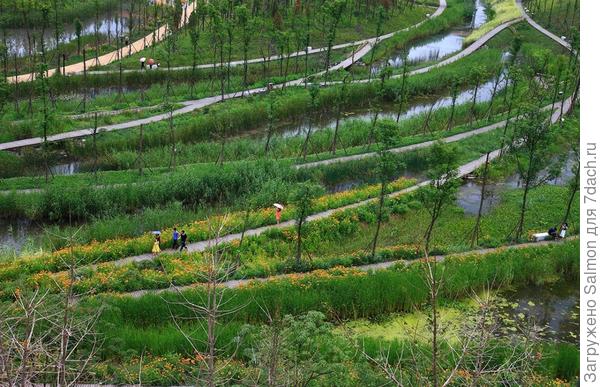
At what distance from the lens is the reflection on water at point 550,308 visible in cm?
2103

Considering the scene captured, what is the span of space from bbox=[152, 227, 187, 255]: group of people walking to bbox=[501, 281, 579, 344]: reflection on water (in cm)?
1185

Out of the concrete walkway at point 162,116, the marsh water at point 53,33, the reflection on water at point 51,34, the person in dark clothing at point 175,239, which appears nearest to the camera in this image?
the person in dark clothing at point 175,239

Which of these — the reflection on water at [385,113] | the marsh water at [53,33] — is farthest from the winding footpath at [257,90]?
the marsh water at [53,33]

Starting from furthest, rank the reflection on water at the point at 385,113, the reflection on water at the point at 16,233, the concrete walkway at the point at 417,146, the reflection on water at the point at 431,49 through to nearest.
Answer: the reflection on water at the point at 431,49 < the reflection on water at the point at 385,113 < the concrete walkway at the point at 417,146 < the reflection on water at the point at 16,233

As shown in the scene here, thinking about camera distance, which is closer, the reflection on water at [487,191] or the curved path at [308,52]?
the reflection on water at [487,191]

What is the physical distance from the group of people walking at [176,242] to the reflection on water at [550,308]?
38.9 ft

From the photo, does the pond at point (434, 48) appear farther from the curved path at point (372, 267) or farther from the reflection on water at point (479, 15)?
the curved path at point (372, 267)

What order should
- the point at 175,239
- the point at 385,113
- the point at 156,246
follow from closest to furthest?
the point at 156,246 < the point at 175,239 < the point at 385,113

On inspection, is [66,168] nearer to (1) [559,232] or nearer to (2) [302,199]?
(2) [302,199]

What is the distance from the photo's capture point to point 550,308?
22359mm

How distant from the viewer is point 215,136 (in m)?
35.3

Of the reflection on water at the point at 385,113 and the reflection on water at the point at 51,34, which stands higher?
the reflection on water at the point at 51,34

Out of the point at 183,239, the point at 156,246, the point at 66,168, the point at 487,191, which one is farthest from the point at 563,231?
the point at 66,168

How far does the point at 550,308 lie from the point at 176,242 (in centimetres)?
1395
